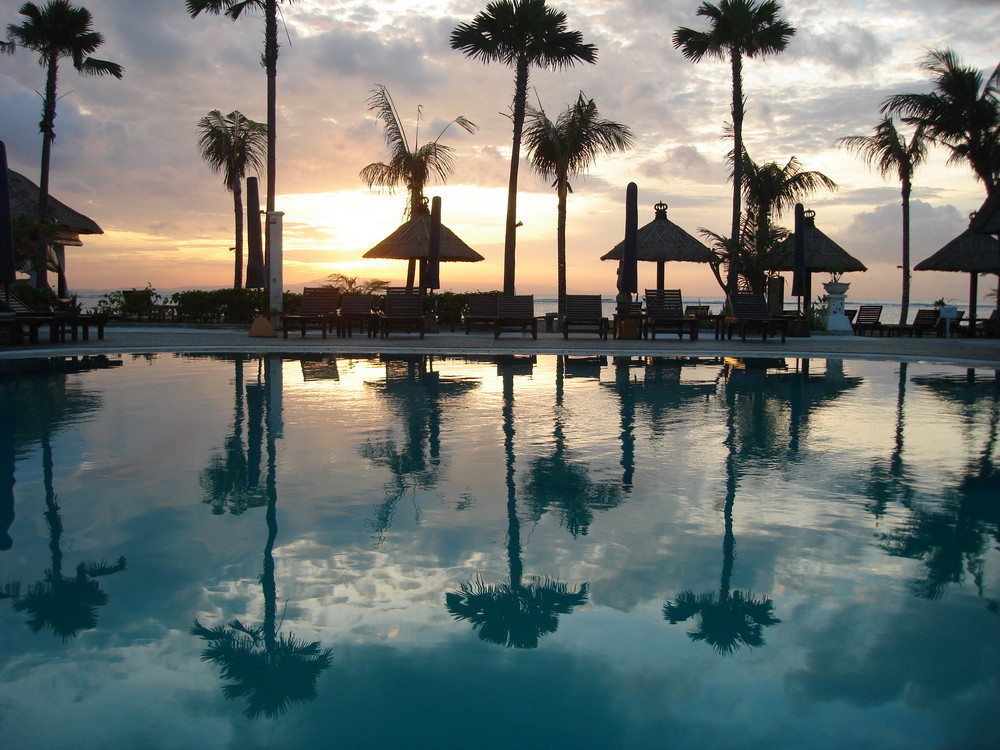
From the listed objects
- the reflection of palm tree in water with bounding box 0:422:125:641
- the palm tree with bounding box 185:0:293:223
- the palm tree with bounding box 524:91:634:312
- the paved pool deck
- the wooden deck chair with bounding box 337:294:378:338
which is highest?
the palm tree with bounding box 185:0:293:223

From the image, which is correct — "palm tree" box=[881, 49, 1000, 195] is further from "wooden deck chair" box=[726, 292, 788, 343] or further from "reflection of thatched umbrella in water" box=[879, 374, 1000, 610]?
"reflection of thatched umbrella in water" box=[879, 374, 1000, 610]

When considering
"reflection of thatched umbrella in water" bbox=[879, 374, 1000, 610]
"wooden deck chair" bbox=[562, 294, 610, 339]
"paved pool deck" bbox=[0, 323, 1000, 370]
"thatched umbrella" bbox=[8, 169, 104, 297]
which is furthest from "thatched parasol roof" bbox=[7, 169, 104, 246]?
"reflection of thatched umbrella in water" bbox=[879, 374, 1000, 610]

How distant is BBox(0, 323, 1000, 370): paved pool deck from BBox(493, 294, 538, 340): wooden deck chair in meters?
0.51

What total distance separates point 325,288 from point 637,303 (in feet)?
26.4

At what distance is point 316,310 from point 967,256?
19875 mm

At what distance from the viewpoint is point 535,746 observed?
254 cm

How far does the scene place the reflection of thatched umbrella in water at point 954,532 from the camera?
3917 mm

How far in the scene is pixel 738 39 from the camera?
77.4ft

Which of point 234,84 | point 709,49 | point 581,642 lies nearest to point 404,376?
point 581,642

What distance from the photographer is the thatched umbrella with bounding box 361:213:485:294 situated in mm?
23344

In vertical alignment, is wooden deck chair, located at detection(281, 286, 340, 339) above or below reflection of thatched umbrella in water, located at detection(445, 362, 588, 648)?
above

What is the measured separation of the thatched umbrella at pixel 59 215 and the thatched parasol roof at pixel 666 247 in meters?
17.7

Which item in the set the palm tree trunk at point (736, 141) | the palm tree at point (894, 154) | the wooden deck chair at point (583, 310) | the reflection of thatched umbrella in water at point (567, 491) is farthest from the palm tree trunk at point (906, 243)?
the reflection of thatched umbrella in water at point (567, 491)

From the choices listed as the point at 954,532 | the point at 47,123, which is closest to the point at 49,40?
the point at 47,123
